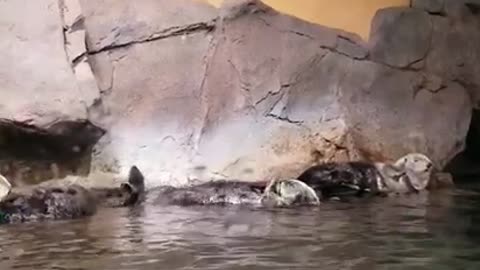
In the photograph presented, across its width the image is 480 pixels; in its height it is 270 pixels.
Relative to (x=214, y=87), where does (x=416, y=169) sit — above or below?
below

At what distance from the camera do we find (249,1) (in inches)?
380

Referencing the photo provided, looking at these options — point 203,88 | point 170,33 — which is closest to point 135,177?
point 203,88

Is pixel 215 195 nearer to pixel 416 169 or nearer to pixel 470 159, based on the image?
pixel 416 169

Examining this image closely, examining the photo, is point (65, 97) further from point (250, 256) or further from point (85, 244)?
point (250, 256)

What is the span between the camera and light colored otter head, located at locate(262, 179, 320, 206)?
8.01m

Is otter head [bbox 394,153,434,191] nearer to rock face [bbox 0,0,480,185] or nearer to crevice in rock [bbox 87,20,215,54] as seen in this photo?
rock face [bbox 0,0,480,185]

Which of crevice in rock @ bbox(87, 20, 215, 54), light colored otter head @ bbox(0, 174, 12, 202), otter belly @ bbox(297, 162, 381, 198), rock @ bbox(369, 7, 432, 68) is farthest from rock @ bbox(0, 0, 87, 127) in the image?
rock @ bbox(369, 7, 432, 68)

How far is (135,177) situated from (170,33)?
5.26ft

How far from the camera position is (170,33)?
9.31 m

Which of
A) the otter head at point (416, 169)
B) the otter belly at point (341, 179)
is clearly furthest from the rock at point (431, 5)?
the otter belly at point (341, 179)

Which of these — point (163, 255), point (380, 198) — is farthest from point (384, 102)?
point (163, 255)

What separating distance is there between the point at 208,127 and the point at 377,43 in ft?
7.69

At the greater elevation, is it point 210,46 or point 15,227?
point 210,46

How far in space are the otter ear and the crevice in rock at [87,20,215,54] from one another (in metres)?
1.27
